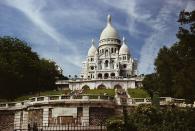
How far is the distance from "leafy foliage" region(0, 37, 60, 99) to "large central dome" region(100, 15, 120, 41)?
64781mm

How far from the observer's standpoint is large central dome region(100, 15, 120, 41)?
151500 millimetres

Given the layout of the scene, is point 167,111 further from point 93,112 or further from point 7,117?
point 7,117

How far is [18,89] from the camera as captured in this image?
239ft

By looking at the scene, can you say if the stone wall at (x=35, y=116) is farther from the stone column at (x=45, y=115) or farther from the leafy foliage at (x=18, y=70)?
the leafy foliage at (x=18, y=70)

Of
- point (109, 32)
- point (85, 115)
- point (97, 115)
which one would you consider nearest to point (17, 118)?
point (85, 115)

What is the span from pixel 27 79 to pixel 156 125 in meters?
44.0

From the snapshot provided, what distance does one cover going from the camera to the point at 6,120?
49000 millimetres

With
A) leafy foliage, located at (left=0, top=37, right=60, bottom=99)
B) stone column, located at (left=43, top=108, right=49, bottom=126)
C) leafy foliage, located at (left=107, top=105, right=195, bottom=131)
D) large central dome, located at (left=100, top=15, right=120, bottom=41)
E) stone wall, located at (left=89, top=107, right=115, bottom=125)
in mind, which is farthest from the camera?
large central dome, located at (left=100, top=15, right=120, bottom=41)

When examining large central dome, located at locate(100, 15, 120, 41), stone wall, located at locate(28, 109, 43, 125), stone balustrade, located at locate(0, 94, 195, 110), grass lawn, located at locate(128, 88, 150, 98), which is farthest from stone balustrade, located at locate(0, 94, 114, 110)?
large central dome, located at locate(100, 15, 120, 41)

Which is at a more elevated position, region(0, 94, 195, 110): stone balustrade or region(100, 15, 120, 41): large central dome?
region(100, 15, 120, 41): large central dome

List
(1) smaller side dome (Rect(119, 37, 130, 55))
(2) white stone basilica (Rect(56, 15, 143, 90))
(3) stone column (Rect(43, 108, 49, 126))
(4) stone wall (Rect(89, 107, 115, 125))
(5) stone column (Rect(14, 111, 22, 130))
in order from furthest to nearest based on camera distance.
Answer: (1) smaller side dome (Rect(119, 37, 130, 55))
(2) white stone basilica (Rect(56, 15, 143, 90))
(5) stone column (Rect(14, 111, 22, 130))
(3) stone column (Rect(43, 108, 49, 126))
(4) stone wall (Rect(89, 107, 115, 125))

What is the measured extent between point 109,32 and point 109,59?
11838mm

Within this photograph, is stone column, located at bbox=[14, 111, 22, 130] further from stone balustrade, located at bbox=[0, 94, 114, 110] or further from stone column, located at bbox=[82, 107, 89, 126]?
stone column, located at bbox=[82, 107, 89, 126]

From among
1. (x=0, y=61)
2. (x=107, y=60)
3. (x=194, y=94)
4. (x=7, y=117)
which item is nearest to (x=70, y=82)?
(x=107, y=60)
